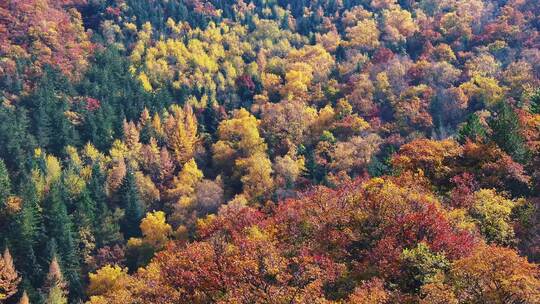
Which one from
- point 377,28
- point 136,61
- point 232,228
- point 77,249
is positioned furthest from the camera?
point 377,28

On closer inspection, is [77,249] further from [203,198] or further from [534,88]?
[534,88]

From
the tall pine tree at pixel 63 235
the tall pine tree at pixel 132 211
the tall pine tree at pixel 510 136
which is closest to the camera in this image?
the tall pine tree at pixel 510 136

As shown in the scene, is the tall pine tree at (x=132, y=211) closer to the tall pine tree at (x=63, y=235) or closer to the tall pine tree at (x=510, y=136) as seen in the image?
the tall pine tree at (x=63, y=235)

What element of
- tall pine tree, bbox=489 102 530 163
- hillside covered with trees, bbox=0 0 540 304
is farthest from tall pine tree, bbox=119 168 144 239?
tall pine tree, bbox=489 102 530 163

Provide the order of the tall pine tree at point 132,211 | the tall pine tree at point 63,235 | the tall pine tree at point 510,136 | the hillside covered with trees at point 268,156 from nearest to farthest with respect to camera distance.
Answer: the hillside covered with trees at point 268,156, the tall pine tree at point 510,136, the tall pine tree at point 63,235, the tall pine tree at point 132,211

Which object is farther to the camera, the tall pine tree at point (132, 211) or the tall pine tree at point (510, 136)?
the tall pine tree at point (132, 211)

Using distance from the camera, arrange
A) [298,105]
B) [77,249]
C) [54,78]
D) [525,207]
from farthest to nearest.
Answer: [54,78], [298,105], [77,249], [525,207]

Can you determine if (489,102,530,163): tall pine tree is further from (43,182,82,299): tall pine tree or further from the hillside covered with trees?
(43,182,82,299): tall pine tree

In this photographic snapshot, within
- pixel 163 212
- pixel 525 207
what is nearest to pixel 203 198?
pixel 163 212

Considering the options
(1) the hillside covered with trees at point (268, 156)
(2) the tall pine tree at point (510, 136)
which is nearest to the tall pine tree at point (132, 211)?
(1) the hillside covered with trees at point (268, 156)
